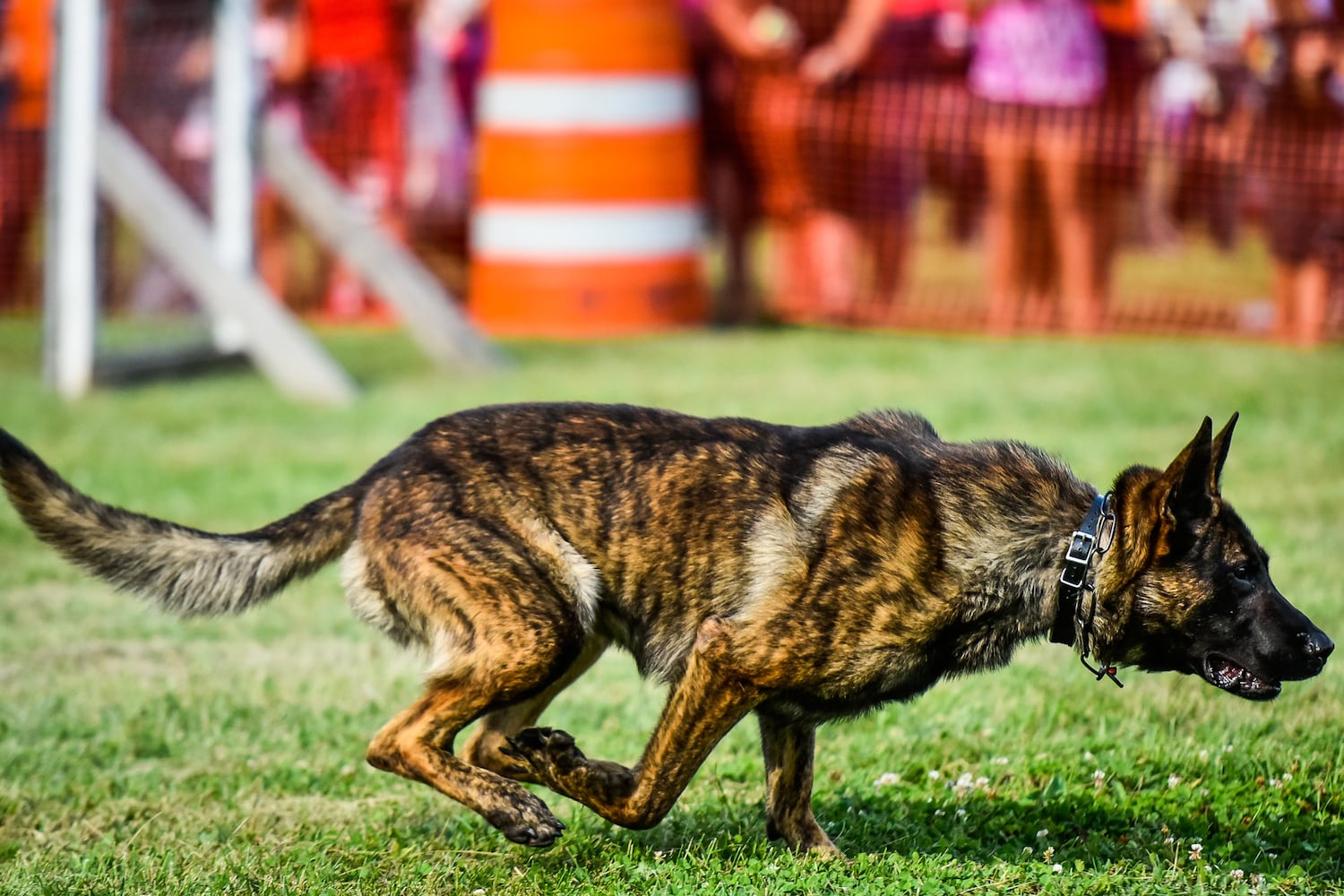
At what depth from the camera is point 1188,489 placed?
356 cm

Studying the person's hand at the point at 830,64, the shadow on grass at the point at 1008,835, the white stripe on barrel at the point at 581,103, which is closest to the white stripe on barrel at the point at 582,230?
the white stripe on barrel at the point at 581,103

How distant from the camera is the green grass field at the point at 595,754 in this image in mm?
3781

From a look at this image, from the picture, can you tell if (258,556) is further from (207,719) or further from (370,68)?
(370,68)

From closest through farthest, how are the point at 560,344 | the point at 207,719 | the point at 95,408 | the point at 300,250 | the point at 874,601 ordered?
1. the point at 874,601
2. the point at 207,719
3. the point at 95,408
4. the point at 560,344
5. the point at 300,250

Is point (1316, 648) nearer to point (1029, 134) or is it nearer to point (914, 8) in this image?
point (1029, 134)

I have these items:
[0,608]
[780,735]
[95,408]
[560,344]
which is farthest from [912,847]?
[560,344]

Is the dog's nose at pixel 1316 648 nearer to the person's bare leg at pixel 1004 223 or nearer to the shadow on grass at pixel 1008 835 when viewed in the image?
the shadow on grass at pixel 1008 835

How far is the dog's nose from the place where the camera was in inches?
141

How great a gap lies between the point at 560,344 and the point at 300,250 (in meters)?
4.17

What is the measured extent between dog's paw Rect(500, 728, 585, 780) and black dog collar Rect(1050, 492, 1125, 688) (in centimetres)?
111

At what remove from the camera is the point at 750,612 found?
3.68m

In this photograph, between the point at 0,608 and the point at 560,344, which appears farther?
the point at 560,344

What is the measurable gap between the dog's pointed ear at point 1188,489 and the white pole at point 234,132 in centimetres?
748

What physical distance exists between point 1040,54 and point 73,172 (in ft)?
20.1
